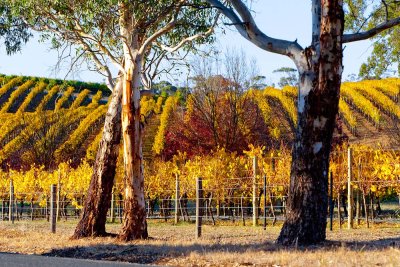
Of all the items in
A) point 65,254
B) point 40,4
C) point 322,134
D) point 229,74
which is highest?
point 229,74

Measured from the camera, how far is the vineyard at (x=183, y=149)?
29.2 metres

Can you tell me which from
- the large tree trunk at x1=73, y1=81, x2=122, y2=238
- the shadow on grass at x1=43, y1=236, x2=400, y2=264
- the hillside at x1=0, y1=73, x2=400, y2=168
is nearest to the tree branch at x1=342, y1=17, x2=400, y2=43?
the shadow on grass at x1=43, y1=236, x2=400, y2=264

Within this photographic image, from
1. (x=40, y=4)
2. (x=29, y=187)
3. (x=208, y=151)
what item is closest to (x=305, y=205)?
(x=40, y=4)

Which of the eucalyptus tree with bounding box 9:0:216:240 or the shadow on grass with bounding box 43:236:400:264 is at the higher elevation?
the eucalyptus tree with bounding box 9:0:216:240

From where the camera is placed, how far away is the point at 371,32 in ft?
45.7

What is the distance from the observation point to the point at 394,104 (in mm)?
51844

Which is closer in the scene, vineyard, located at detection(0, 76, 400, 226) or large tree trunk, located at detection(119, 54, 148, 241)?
large tree trunk, located at detection(119, 54, 148, 241)

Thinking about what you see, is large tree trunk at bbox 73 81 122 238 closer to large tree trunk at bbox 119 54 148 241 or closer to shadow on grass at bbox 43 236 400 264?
large tree trunk at bbox 119 54 148 241

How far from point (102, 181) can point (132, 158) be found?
164 centimetres

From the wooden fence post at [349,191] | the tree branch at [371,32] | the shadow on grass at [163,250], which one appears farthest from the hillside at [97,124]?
the shadow on grass at [163,250]

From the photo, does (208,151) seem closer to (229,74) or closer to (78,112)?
(229,74)

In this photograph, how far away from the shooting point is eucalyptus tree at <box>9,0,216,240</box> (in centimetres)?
1778

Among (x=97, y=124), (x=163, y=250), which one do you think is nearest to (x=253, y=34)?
(x=163, y=250)

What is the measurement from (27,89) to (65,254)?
2346 inches
